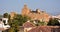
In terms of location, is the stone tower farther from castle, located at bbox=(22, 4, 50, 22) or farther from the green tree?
the green tree

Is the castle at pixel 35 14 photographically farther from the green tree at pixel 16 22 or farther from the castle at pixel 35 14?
the green tree at pixel 16 22

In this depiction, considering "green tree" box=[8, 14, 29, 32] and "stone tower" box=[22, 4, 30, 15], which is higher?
"stone tower" box=[22, 4, 30, 15]

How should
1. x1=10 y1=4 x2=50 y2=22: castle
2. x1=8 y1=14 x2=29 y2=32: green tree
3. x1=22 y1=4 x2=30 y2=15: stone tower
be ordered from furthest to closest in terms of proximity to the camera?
1. x1=22 y1=4 x2=30 y2=15: stone tower
2. x1=10 y1=4 x2=50 y2=22: castle
3. x1=8 y1=14 x2=29 y2=32: green tree

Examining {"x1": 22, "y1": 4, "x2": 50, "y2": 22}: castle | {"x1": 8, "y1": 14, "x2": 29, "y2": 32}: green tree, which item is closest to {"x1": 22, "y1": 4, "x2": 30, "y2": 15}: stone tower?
{"x1": 22, "y1": 4, "x2": 50, "y2": 22}: castle

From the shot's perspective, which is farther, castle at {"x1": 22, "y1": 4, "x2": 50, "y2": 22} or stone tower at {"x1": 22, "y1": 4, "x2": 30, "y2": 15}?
stone tower at {"x1": 22, "y1": 4, "x2": 30, "y2": 15}

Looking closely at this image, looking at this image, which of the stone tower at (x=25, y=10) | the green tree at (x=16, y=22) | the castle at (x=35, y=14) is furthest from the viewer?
the stone tower at (x=25, y=10)

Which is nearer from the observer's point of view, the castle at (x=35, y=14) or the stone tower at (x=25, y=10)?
the castle at (x=35, y=14)

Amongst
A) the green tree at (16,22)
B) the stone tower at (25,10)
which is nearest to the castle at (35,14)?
the stone tower at (25,10)

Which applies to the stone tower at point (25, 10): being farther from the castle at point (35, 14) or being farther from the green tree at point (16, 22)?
the green tree at point (16, 22)

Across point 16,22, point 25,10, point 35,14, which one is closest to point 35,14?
point 35,14

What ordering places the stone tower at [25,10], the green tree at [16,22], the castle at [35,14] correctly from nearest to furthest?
the green tree at [16,22]
the castle at [35,14]
the stone tower at [25,10]

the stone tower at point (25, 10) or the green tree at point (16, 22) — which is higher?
the stone tower at point (25, 10)

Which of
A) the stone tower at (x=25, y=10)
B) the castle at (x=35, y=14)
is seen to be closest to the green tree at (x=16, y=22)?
the castle at (x=35, y=14)

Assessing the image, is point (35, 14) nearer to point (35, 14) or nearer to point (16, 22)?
point (35, 14)
